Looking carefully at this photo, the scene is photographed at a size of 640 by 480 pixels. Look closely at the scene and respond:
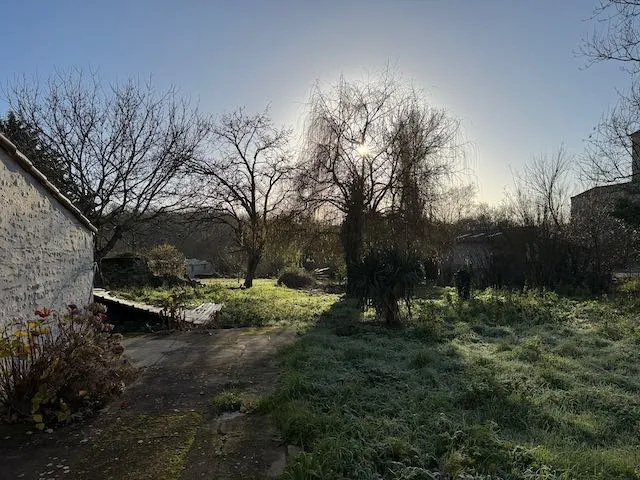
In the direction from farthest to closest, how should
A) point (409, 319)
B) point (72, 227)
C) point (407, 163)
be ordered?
point (407, 163) < point (409, 319) < point (72, 227)

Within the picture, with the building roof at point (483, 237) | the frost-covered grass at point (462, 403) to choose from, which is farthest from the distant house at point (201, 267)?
the frost-covered grass at point (462, 403)

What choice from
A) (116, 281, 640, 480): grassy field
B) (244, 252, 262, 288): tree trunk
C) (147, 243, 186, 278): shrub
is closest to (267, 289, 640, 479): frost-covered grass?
(116, 281, 640, 480): grassy field

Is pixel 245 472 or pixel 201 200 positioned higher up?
pixel 201 200

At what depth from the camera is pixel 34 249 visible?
519cm

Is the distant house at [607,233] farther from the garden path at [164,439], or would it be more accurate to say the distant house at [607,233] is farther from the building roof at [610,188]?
the garden path at [164,439]

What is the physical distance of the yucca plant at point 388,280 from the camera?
9047mm

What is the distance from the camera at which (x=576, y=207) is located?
2069 centimetres

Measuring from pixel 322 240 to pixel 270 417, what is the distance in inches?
476

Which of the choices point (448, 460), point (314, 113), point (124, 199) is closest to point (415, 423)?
point (448, 460)

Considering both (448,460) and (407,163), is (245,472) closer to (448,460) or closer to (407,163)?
(448,460)

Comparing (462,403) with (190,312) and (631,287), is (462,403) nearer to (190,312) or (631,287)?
(190,312)

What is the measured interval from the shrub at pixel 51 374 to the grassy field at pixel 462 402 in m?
1.67

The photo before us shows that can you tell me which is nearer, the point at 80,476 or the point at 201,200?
the point at 80,476

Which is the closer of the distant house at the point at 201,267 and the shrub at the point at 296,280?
the shrub at the point at 296,280
